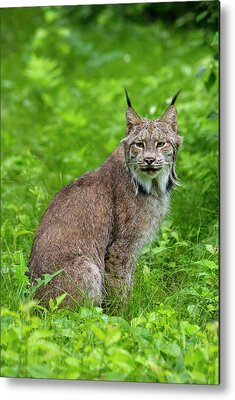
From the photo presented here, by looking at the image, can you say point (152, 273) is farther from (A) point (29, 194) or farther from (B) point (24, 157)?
(B) point (24, 157)

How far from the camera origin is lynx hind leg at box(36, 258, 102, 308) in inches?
221

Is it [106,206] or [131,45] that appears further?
[131,45]

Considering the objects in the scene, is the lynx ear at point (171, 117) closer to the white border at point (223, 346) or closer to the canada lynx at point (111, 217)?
the canada lynx at point (111, 217)

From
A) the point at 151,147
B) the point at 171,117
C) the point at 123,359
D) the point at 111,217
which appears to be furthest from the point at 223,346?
the point at 171,117

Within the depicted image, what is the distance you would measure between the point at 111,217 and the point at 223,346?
1.14 meters

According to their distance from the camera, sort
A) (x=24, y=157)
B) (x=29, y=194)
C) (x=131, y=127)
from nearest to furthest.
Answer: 1. (x=131, y=127)
2. (x=29, y=194)
3. (x=24, y=157)

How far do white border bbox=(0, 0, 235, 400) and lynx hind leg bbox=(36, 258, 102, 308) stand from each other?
558 millimetres

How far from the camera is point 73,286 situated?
5.60 metres

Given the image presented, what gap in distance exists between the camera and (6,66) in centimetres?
1057

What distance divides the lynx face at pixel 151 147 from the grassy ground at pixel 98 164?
574mm

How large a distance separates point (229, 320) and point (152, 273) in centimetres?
98

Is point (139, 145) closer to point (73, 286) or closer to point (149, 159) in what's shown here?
point (149, 159)

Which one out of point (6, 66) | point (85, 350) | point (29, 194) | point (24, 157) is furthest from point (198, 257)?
point (6, 66)

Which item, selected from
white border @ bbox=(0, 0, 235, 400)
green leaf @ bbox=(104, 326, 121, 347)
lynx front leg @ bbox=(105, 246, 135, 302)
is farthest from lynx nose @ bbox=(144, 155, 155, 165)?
green leaf @ bbox=(104, 326, 121, 347)
